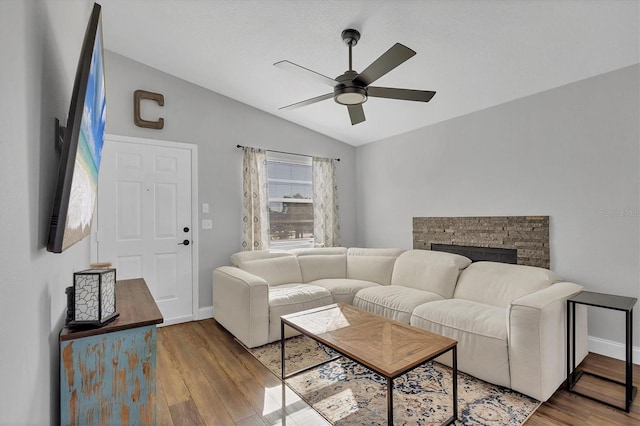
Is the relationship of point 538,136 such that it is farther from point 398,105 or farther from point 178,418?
point 178,418

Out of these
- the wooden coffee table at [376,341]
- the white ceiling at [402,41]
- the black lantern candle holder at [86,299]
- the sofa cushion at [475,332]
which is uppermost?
the white ceiling at [402,41]

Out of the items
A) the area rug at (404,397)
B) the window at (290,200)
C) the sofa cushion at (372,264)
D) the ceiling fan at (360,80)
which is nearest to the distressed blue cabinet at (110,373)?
the area rug at (404,397)

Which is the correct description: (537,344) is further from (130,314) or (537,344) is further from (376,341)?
(130,314)

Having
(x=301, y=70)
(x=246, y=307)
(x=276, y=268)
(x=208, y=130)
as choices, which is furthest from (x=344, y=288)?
(x=208, y=130)

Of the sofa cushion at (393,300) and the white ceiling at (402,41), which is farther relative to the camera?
the sofa cushion at (393,300)

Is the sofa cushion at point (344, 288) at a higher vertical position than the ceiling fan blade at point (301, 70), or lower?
lower

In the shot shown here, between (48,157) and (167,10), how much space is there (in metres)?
2.03

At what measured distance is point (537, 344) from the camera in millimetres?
2025

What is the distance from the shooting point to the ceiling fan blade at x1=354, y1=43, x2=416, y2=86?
186 centimetres

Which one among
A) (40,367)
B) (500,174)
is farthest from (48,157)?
(500,174)

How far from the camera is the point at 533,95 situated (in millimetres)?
3113

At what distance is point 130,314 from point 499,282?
2.87 metres

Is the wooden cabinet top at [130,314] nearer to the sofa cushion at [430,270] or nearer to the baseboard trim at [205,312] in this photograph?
the baseboard trim at [205,312]

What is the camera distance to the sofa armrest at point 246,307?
9.41ft
